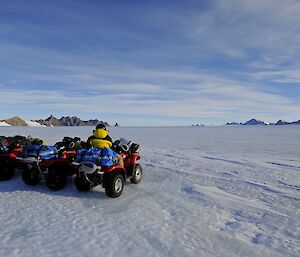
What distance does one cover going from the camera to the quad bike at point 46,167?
8711 mm

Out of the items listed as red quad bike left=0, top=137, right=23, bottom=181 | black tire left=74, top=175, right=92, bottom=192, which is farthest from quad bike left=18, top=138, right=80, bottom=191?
red quad bike left=0, top=137, right=23, bottom=181

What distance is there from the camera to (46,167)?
8789 mm

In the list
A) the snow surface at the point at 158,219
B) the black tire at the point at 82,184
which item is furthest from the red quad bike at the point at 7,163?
the black tire at the point at 82,184

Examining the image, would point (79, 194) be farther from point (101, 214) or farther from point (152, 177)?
point (152, 177)

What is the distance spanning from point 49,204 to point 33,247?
8.07 ft

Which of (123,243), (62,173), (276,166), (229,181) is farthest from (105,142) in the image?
(276,166)

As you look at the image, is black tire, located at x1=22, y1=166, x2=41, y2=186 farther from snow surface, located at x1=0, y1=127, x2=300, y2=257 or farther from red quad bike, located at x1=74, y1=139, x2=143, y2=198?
red quad bike, located at x1=74, y1=139, x2=143, y2=198

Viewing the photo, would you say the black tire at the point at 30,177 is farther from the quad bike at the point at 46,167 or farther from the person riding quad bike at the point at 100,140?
the person riding quad bike at the point at 100,140

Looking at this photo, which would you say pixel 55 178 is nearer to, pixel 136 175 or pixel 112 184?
pixel 112 184

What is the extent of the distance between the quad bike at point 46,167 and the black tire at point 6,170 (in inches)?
42.7

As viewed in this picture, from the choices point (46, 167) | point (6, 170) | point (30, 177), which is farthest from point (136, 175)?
point (6, 170)

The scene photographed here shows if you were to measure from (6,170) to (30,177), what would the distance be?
4.17 ft

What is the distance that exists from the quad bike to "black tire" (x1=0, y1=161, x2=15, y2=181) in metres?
1.09

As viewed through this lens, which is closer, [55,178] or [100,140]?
[100,140]
